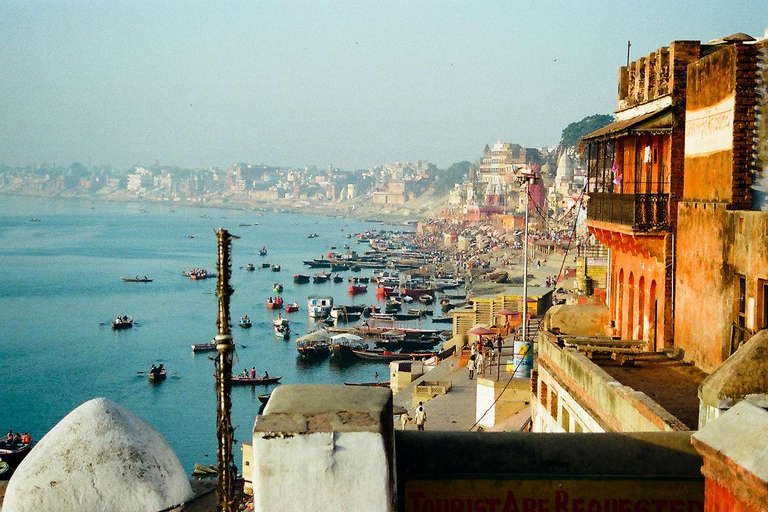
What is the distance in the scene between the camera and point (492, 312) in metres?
47.0

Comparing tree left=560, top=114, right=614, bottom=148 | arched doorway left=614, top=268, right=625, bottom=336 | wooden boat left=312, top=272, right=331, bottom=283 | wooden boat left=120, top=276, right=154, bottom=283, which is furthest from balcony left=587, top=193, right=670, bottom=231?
tree left=560, top=114, right=614, bottom=148

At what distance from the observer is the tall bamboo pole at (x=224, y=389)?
173 inches

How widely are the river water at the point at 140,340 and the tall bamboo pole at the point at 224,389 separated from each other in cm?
2591

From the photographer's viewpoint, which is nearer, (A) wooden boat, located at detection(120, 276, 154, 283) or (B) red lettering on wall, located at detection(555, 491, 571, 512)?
(B) red lettering on wall, located at detection(555, 491, 571, 512)

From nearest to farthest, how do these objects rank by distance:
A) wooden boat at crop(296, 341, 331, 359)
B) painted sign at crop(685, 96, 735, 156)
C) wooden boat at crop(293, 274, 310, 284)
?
painted sign at crop(685, 96, 735, 156), wooden boat at crop(296, 341, 331, 359), wooden boat at crop(293, 274, 310, 284)

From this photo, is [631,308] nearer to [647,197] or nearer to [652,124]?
[647,197]

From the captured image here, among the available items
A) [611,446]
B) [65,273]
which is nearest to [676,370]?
[611,446]

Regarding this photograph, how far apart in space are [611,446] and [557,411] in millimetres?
9912

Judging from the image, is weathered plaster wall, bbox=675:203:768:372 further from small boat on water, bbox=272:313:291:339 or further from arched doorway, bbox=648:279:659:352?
small boat on water, bbox=272:313:291:339

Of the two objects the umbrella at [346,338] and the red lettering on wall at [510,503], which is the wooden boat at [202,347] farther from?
the red lettering on wall at [510,503]

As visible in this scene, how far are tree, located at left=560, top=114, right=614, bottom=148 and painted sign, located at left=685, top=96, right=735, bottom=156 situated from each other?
145106mm

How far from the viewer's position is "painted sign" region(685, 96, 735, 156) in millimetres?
11125

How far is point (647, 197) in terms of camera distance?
1393cm

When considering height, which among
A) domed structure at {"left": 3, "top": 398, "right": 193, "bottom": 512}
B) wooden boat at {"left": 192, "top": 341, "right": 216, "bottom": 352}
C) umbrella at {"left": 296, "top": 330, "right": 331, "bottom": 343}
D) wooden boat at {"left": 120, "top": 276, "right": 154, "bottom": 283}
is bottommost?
wooden boat at {"left": 120, "top": 276, "right": 154, "bottom": 283}
